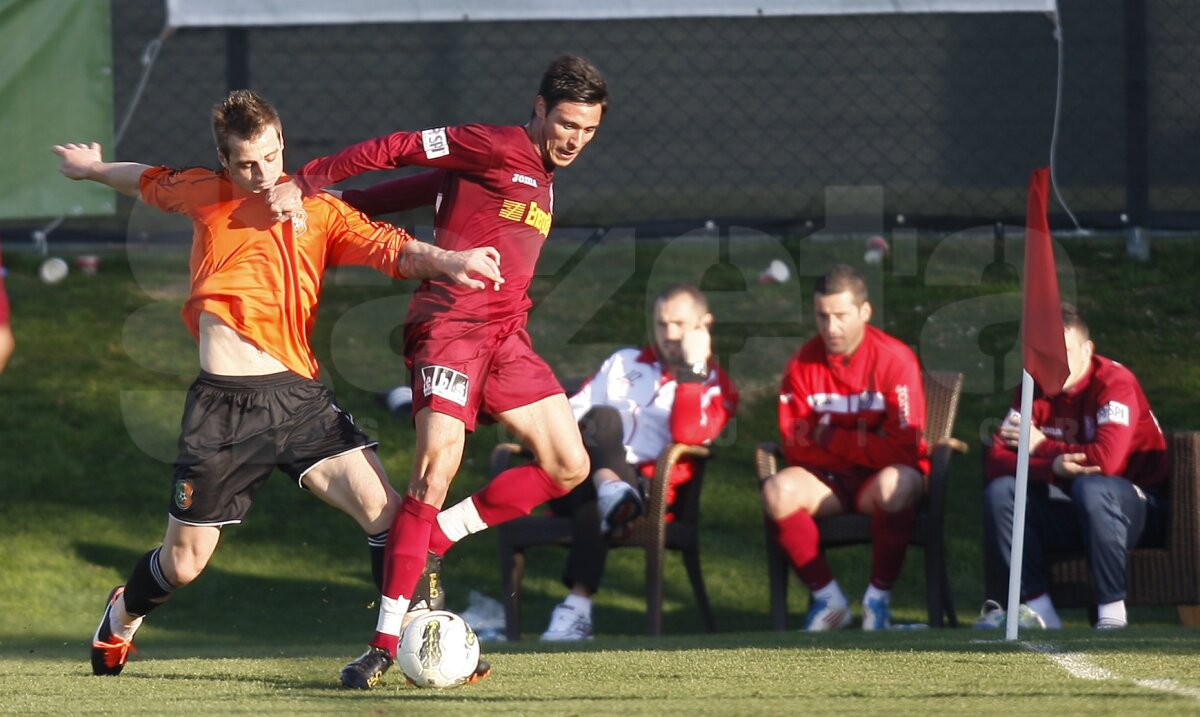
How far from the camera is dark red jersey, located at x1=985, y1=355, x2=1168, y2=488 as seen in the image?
6.43m

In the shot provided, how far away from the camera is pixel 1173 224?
9562 millimetres

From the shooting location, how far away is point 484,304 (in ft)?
16.8

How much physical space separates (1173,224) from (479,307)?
20.0ft

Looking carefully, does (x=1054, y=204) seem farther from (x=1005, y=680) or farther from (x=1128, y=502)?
(x=1005, y=680)

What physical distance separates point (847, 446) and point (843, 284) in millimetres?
755

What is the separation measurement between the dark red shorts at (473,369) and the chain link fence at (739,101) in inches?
204

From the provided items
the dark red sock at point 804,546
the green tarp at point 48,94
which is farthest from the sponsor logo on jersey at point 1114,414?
the green tarp at point 48,94

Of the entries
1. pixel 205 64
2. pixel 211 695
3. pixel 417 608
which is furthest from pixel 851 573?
pixel 205 64

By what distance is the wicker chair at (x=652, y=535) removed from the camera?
6770 millimetres

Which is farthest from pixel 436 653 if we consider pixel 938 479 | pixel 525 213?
pixel 938 479

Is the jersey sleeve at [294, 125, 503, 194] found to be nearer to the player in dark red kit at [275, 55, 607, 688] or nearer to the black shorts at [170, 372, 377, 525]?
the player in dark red kit at [275, 55, 607, 688]

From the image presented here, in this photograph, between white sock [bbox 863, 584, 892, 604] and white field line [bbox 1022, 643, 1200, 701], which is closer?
white field line [bbox 1022, 643, 1200, 701]

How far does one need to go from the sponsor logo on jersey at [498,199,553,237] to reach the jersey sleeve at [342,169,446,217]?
296 millimetres

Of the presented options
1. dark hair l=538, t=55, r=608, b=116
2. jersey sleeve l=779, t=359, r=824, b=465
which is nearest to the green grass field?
jersey sleeve l=779, t=359, r=824, b=465
